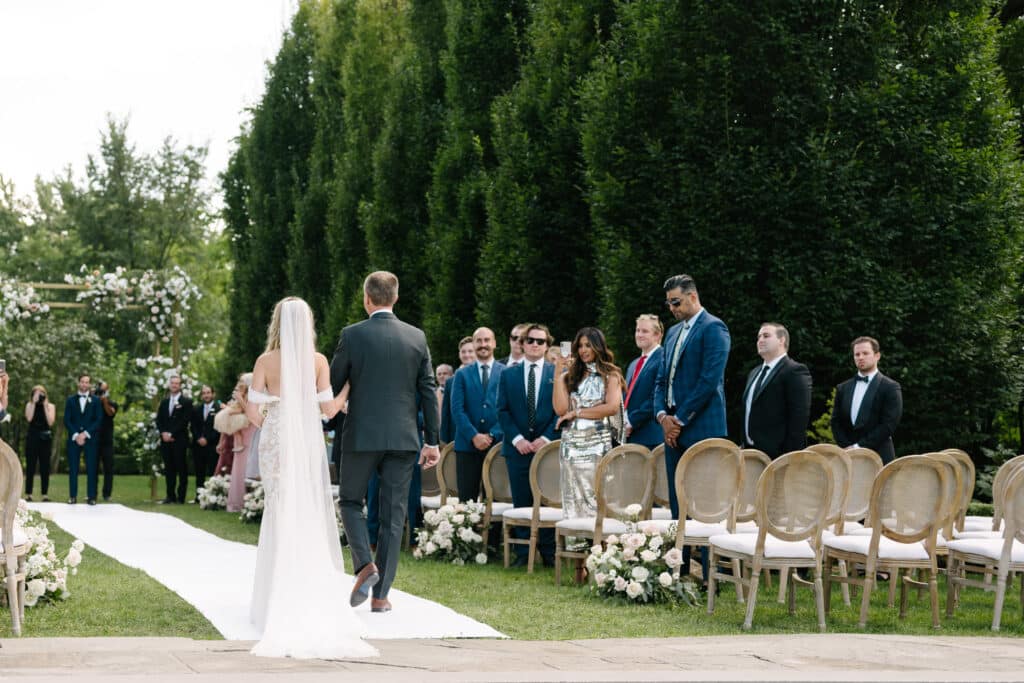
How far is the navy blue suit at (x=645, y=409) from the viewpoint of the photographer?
11156 mm

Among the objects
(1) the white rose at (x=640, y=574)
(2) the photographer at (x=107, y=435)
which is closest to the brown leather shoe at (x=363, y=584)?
Answer: (1) the white rose at (x=640, y=574)

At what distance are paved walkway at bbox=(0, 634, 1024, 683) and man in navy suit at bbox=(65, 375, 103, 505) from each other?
15347 mm

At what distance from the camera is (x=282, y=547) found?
8.16m

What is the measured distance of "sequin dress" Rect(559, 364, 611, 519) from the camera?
1095 centimetres

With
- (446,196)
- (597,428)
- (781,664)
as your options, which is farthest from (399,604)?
(446,196)

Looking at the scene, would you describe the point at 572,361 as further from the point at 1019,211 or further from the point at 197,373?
the point at 197,373

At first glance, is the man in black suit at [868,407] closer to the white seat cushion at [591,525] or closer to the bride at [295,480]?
the white seat cushion at [591,525]

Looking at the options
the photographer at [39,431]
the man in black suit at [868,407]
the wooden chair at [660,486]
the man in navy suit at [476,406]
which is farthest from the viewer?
the photographer at [39,431]

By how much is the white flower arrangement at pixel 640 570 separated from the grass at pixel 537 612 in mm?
110

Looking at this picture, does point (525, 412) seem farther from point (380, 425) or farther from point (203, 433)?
point (203, 433)

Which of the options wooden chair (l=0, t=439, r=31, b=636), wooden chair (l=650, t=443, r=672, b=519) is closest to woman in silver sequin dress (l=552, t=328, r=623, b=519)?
wooden chair (l=650, t=443, r=672, b=519)

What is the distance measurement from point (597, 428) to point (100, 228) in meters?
46.4

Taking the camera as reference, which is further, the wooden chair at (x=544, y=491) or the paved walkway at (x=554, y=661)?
the wooden chair at (x=544, y=491)

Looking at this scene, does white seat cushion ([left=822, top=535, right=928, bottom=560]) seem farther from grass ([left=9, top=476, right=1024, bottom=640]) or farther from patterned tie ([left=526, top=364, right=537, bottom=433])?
patterned tie ([left=526, top=364, right=537, bottom=433])
